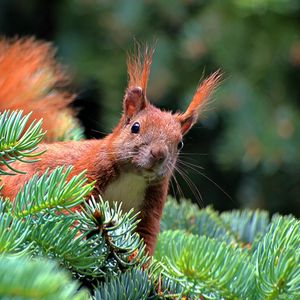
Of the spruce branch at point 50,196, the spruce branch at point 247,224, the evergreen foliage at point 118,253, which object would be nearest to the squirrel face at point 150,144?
the spruce branch at point 247,224

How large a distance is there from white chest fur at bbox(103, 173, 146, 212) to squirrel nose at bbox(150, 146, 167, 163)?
0.26ft

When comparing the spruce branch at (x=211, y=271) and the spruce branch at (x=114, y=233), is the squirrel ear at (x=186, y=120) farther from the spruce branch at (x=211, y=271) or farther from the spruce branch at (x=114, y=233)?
the spruce branch at (x=211, y=271)

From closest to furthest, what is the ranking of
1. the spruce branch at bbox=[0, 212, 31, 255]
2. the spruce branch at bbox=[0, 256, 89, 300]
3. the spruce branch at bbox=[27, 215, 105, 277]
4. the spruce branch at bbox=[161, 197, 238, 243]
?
the spruce branch at bbox=[0, 256, 89, 300] → the spruce branch at bbox=[0, 212, 31, 255] → the spruce branch at bbox=[27, 215, 105, 277] → the spruce branch at bbox=[161, 197, 238, 243]

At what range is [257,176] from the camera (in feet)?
11.0

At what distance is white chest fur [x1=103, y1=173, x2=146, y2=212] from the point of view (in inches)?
59.8

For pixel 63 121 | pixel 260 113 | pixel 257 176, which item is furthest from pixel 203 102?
pixel 257 176

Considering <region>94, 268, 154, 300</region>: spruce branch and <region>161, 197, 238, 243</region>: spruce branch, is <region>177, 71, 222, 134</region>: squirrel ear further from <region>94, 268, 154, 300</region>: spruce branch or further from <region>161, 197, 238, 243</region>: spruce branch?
<region>94, 268, 154, 300</region>: spruce branch

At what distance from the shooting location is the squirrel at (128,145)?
59.8 inches

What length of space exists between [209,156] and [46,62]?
1724 millimetres

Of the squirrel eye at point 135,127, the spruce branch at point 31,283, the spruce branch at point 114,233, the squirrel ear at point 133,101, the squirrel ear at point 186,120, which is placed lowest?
the spruce branch at point 31,283

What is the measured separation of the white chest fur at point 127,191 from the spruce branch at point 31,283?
82 cm

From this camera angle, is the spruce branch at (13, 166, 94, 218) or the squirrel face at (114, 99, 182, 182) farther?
the squirrel face at (114, 99, 182, 182)

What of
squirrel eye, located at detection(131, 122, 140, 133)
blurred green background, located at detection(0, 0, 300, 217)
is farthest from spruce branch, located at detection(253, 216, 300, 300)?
blurred green background, located at detection(0, 0, 300, 217)

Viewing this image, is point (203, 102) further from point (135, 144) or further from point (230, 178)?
point (230, 178)
